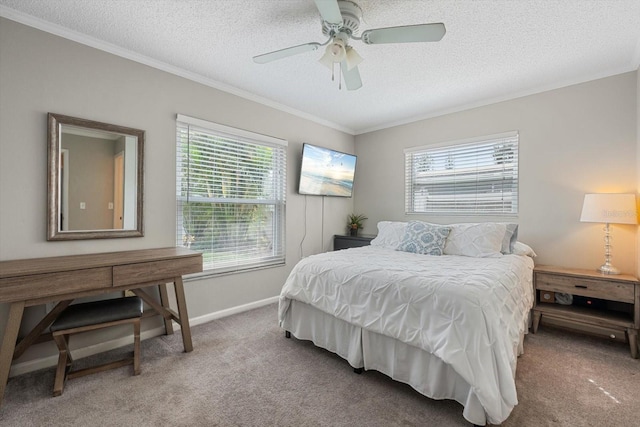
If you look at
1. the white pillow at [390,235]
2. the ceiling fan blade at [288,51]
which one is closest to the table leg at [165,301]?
the ceiling fan blade at [288,51]

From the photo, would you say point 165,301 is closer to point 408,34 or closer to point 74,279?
point 74,279

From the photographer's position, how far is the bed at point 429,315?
1.47 meters

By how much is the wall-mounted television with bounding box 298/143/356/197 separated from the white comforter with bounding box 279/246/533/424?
1.59m

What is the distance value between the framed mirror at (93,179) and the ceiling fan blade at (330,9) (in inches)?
75.1

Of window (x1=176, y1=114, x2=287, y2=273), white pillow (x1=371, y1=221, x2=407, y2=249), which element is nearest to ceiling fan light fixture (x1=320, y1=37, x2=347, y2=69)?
window (x1=176, y1=114, x2=287, y2=273)

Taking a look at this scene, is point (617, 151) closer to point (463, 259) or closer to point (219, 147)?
point (463, 259)

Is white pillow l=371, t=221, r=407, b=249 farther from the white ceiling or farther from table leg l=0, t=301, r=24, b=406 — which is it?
table leg l=0, t=301, r=24, b=406

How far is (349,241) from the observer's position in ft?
13.9

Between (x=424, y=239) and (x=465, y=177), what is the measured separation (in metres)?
1.23

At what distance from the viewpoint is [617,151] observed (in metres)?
2.69

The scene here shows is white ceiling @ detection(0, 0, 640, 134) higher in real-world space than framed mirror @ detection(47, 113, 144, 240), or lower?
higher

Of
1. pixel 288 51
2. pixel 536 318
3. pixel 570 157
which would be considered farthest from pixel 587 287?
pixel 288 51

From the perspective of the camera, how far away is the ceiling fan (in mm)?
1617

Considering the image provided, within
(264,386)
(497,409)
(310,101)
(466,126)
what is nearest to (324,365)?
(264,386)
